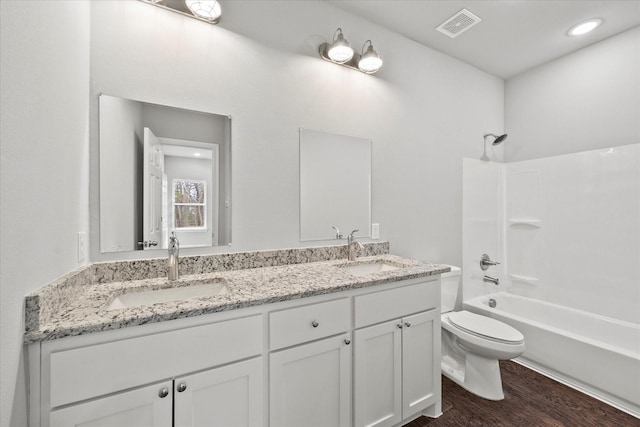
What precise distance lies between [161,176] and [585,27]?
3314 mm

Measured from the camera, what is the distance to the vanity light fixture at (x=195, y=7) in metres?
1.46

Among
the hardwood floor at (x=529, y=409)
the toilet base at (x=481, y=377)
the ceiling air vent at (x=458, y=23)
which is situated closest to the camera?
the hardwood floor at (x=529, y=409)

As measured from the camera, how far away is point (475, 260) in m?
2.75

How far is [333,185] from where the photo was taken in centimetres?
199

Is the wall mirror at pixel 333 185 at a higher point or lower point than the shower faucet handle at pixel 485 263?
higher

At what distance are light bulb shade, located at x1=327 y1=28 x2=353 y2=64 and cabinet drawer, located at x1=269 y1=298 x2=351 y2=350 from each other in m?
1.59

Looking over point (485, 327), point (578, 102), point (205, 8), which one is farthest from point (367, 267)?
point (578, 102)

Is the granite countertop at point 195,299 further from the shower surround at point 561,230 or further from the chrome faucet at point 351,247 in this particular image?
the shower surround at point 561,230

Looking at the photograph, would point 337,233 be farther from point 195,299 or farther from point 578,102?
point 578,102

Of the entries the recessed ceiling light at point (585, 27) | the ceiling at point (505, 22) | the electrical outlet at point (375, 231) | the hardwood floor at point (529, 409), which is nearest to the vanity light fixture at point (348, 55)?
the ceiling at point (505, 22)

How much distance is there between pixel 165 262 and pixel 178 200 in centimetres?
34

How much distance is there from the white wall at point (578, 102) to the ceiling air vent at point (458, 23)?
1214 millimetres

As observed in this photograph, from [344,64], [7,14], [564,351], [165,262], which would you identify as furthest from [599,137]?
[7,14]

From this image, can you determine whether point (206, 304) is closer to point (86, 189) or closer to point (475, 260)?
point (86, 189)
